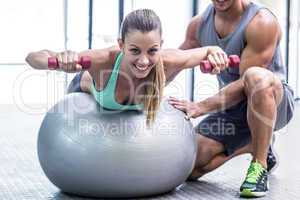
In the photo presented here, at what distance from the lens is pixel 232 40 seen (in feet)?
7.17

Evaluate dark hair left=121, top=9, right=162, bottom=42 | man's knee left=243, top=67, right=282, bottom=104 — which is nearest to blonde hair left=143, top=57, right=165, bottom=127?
dark hair left=121, top=9, right=162, bottom=42

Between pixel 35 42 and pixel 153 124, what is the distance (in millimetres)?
4303

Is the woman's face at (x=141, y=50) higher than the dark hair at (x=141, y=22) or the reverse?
the reverse

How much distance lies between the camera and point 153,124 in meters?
1.87

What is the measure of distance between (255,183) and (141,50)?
655 millimetres

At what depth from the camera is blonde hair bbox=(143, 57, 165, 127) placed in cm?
183

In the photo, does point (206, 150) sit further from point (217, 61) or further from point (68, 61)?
point (68, 61)

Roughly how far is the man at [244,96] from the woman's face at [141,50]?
30 centimetres

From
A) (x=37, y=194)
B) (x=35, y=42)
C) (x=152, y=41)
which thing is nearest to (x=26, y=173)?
(x=37, y=194)

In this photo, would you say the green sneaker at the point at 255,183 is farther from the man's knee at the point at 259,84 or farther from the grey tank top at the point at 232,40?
the grey tank top at the point at 232,40

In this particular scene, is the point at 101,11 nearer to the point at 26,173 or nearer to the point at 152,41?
the point at 26,173

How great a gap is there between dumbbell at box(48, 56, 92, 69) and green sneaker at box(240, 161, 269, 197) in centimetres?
72

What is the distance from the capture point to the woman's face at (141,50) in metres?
1.73

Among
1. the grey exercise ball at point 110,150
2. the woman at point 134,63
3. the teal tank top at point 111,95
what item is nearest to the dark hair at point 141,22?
the woman at point 134,63
